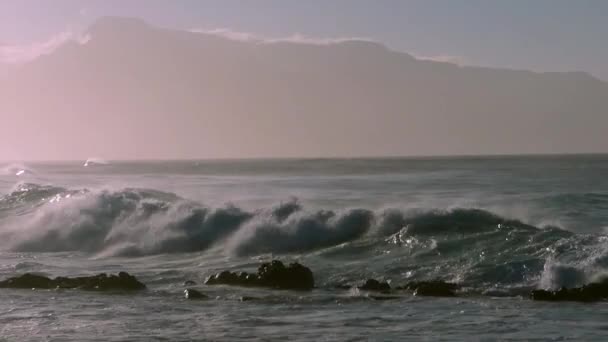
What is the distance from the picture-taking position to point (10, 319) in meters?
14.4

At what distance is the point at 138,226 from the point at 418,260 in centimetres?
1107

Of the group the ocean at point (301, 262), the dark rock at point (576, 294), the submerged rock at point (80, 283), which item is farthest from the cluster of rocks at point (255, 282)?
the dark rock at point (576, 294)

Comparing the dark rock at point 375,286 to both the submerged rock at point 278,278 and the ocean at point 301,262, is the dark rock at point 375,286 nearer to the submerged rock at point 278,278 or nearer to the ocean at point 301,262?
the ocean at point 301,262

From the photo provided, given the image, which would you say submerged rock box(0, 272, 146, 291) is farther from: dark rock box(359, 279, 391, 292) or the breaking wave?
the breaking wave

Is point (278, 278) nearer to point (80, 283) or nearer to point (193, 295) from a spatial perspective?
point (193, 295)

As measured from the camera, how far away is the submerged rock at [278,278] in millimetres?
A: 17703

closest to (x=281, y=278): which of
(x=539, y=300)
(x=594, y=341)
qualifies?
(x=539, y=300)

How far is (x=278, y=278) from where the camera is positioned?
17.9m

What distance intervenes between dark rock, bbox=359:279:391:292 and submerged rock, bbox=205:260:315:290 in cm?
108

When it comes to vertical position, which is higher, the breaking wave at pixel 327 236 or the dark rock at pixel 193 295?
Result: the breaking wave at pixel 327 236

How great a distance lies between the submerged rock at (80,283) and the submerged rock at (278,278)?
1.53m

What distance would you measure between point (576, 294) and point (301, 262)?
7.38 meters

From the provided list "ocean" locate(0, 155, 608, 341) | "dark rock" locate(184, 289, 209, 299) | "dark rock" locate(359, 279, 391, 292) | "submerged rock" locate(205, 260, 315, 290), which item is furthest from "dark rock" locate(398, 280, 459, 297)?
"dark rock" locate(184, 289, 209, 299)

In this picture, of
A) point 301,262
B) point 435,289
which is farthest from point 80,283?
point 435,289
